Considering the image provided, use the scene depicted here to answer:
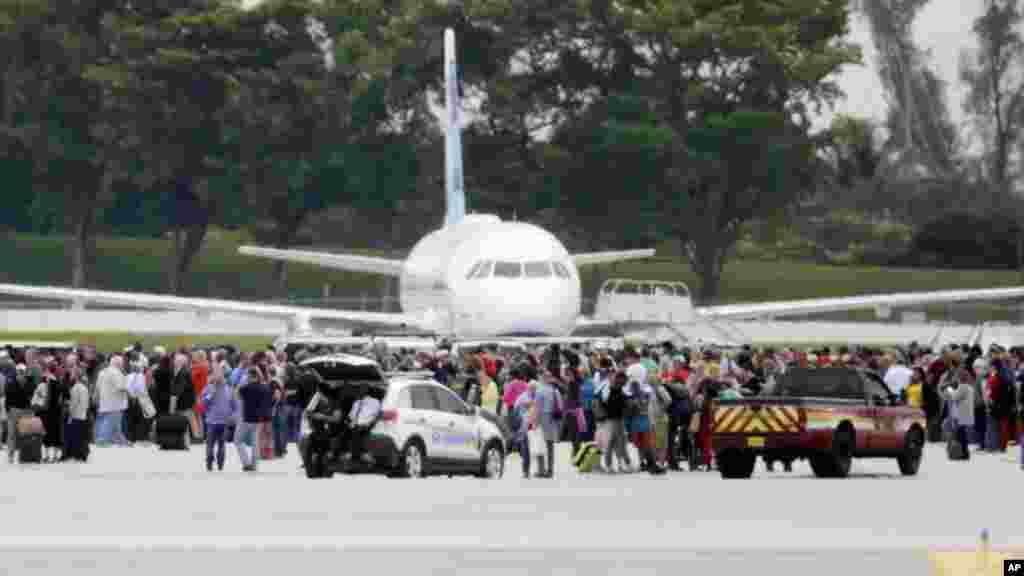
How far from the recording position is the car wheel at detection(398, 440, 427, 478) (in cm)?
3666

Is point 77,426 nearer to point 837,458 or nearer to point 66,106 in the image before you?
point 837,458

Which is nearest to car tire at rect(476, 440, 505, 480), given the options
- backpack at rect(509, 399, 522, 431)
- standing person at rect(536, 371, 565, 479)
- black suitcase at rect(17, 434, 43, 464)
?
standing person at rect(536, 371, 565, 479)

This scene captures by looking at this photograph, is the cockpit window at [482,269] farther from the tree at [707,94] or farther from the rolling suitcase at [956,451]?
the tree at [707,94]

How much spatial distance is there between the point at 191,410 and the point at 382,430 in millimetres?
10268

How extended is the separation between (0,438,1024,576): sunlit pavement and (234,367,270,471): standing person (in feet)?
1.56

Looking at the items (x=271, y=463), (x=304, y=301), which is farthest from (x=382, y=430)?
(x=304, y=301)

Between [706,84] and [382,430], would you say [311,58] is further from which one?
[382,430]

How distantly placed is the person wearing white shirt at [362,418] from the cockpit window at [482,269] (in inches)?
1017

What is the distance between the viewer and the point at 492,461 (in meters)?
38.2

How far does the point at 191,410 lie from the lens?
4609 centimetres

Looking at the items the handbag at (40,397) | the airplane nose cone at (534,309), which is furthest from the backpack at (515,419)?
the airplane nose cone at (534,309)

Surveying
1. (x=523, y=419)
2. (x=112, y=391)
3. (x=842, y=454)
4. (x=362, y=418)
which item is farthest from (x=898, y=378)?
(x=362, y=418)

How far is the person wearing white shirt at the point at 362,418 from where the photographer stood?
36.2 meters

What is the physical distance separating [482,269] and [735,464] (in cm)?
2574
